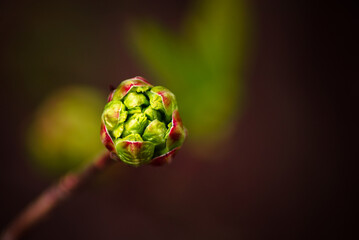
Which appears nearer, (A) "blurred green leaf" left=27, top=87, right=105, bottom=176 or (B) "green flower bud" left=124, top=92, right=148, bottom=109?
(B) "green flower bud" left=124, top=92, right=148, bottom=109

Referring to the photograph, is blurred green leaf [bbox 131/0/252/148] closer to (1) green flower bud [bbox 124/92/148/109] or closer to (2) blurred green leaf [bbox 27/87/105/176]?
(2) blurred green leaf [bbox 27/87/105/176]

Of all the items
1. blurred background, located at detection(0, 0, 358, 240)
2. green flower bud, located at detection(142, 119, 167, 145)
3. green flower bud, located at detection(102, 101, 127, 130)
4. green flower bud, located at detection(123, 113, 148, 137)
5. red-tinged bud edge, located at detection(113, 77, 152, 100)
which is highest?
red-tinged bud edge, located at detection(113, 77, 152, 100)

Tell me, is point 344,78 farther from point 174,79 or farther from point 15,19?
point 15,19

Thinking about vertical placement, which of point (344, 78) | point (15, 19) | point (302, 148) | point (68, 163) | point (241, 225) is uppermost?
point (15, 19)

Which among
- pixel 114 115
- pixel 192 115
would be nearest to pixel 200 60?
pixel 192 115

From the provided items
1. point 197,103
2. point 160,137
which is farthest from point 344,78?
point 160,137

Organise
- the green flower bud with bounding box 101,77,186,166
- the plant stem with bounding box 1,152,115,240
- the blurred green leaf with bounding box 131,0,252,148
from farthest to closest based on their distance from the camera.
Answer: the blurred green leaf with bounding box 131,0,252,148 < the plant stem with bounding box 1,152,115,240 < the green flower bud with bounding box 101,77,186,166

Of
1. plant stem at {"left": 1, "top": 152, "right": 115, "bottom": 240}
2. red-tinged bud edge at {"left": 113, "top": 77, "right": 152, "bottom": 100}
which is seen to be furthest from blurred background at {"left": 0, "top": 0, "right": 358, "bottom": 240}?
red-tinged bud edge at {"left": 113, "top": 77, "right": 152, "bottom": 100}

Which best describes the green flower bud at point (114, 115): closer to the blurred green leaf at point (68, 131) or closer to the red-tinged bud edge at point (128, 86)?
the red-tinged bud edge at point (128, 86)
